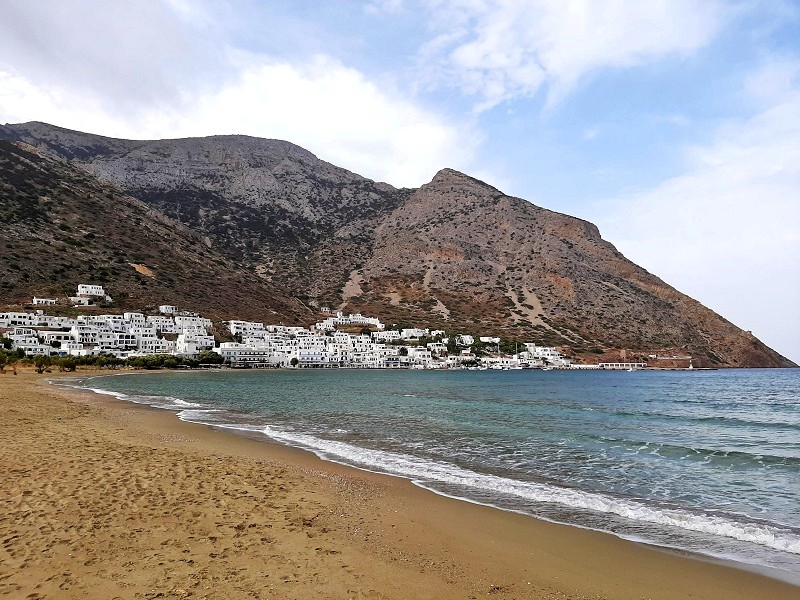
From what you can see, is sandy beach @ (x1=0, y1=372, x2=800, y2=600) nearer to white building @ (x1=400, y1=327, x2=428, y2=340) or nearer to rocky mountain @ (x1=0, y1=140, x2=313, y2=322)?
rocky mountain @ (x1=0, y1=140, x2=313, y2=322)

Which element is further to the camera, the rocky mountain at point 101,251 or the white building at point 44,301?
the rocky mountain at point 101,251

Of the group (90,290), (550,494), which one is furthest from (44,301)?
(550,494)

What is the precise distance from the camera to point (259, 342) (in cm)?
11506

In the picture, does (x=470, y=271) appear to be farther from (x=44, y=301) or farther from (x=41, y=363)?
(x=41, y=363)

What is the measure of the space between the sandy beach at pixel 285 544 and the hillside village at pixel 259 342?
87.0m

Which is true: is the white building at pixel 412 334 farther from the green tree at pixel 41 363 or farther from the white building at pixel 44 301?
the green tree at pixel 41 363

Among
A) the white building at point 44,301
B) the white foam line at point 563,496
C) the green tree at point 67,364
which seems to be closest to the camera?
the white foam line at point 563,496

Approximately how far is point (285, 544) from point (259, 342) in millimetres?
111728

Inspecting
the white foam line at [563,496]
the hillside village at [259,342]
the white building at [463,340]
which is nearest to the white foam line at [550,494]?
the white foam line at [563,496]

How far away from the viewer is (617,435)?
888 inches

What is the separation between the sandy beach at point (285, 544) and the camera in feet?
21.2

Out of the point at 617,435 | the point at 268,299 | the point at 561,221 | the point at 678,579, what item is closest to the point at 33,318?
the point at 268,299

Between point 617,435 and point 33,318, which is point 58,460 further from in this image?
point 33,318

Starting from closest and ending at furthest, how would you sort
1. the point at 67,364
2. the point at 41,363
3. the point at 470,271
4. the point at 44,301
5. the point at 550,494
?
the point at 550,494, the point at 41,363, the point at 67,364, the point at 44,301, the point at 470,271
